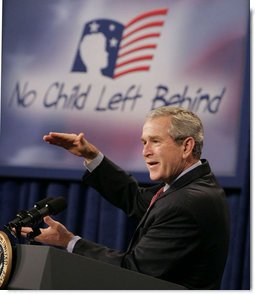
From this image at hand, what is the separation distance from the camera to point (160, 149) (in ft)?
5.11

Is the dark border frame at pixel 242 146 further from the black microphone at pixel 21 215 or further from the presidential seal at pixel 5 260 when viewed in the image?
the presidential seal at pixel 5 260

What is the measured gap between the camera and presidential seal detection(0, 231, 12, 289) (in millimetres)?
1252

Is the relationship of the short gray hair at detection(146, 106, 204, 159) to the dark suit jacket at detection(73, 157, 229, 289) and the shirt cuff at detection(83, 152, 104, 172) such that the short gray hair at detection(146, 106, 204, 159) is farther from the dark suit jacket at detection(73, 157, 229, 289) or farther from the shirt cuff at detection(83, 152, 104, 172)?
the shirt cuff at detection(83, 152, 104, 172)

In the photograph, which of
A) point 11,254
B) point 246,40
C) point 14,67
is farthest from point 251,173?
point 11,254

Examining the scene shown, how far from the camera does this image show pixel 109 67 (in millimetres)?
2994

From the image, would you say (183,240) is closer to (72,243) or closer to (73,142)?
(72,243)

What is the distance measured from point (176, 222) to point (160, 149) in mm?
191

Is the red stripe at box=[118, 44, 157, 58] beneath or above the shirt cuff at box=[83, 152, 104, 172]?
above

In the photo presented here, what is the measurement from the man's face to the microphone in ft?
0.83

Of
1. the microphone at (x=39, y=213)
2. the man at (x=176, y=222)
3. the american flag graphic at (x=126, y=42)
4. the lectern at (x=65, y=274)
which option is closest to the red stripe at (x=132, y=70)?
the american flag graphic at (x=126, y=42)

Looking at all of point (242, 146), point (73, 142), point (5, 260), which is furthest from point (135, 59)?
point (5, 260)

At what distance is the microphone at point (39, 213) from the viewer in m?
1.35

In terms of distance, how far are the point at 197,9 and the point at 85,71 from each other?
22.4 inches

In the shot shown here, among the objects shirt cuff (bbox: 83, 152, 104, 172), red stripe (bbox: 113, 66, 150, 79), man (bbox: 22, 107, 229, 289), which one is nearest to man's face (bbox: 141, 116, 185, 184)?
man (bbox: 22, 107, 229, 289)
